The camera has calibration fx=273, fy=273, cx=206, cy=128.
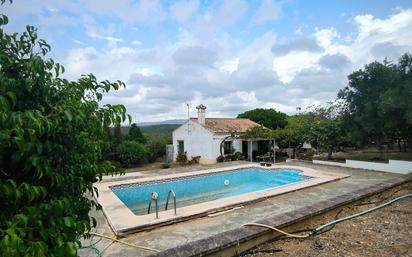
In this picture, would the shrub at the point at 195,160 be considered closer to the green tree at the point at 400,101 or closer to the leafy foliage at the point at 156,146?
the leafy foliage at the point at 156,146

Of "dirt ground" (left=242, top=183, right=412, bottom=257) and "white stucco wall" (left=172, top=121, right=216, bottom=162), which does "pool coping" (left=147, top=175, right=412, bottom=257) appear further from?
"white stucco wall" (left=172, top=121, right=216, bottom=162)

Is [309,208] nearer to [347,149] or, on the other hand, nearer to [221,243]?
[221,243]

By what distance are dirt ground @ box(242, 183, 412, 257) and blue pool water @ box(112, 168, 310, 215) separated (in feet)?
26.4

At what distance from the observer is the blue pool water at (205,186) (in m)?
13.7

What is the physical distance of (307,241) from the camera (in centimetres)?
554

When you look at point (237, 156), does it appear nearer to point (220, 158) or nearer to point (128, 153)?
point (220, 158)

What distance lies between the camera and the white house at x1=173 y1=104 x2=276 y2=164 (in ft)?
77.5

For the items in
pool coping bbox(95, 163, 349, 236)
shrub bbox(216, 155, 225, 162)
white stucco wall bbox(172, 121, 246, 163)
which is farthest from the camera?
white stucco wall bbox(172, 121, 246, 163)

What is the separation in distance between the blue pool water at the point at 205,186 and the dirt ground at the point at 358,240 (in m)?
8.05

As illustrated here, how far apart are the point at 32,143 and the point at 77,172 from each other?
0.82 metres

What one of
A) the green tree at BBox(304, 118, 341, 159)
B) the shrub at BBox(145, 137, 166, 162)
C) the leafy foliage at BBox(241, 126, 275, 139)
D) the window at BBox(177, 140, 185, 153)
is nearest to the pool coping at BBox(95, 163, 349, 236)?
the green tree at BBox(304, 118, 341, 159)

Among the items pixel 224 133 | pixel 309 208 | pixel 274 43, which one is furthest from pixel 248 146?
pixel 309 208

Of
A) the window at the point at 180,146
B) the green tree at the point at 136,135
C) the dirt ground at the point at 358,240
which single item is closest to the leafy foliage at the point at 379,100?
the dirt ground at the point at 358,240

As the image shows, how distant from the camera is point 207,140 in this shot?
2384 centimetres
